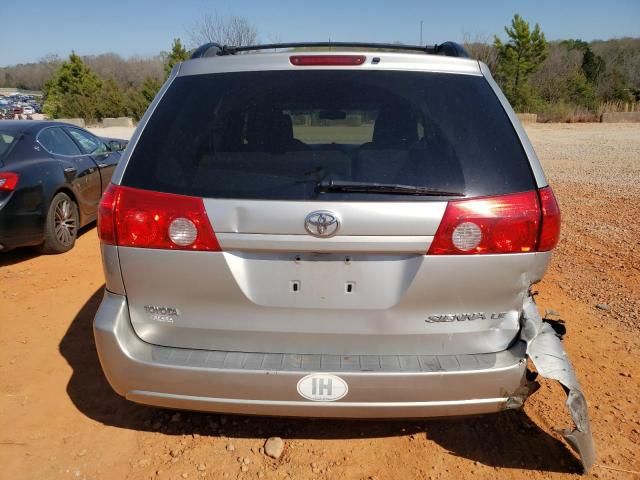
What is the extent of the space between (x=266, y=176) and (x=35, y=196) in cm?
424

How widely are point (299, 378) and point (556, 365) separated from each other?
107 centimetres

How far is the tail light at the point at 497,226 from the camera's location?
1.87 m

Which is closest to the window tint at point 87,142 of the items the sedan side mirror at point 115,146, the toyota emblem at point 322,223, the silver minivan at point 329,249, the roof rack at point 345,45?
the sedan side mirror at point 115,146

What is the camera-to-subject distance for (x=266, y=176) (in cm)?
192

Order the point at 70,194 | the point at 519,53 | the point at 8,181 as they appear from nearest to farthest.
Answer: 1. the point at 8,181
2. the point at 70,194
3. the point at 519,53

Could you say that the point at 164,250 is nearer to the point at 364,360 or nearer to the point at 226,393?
the point at 226,393

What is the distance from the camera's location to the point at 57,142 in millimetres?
6047

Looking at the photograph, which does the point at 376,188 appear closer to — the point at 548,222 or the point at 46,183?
the point at 548,222

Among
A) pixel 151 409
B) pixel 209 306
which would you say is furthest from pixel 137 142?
pixel 151 409

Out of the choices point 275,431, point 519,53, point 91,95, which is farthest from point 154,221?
point 519,53

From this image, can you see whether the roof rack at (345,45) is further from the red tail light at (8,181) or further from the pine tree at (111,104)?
the pine tree at (111,104)

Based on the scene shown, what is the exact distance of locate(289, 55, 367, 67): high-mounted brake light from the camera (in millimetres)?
2098

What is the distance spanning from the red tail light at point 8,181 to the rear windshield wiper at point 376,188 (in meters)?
4.29

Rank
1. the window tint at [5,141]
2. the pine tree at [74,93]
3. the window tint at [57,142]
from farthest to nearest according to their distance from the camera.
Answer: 1. the pine tree at [74,93]
2. the window tint at [57,142]
3. the window tint at [5,141]
